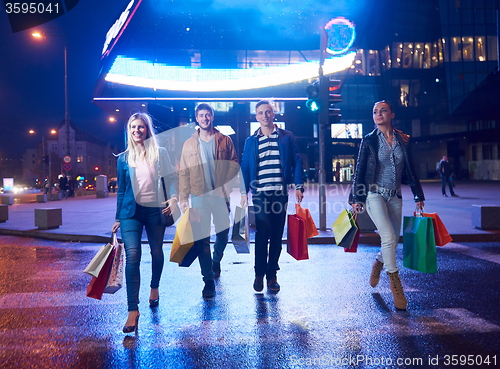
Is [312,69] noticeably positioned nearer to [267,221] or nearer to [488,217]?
Result: [488,217]

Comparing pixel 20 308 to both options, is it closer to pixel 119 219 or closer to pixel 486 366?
pixel 119 219

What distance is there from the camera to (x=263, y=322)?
3.69m

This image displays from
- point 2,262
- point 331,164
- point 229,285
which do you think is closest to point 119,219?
point 229,285

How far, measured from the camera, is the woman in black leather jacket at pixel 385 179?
4113 mm

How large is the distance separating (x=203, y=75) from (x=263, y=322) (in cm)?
2995

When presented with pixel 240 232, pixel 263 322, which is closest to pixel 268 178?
pixel 240 232

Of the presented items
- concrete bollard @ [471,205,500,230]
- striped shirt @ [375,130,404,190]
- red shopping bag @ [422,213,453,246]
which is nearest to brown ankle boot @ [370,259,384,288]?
red shopping bag @ [422,213,453,246]

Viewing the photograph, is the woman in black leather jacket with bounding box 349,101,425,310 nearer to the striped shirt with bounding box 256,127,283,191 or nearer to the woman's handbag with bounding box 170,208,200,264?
the striped shirt with bounding box 256,127,283,191

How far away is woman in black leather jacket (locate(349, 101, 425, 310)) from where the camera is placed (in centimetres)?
411

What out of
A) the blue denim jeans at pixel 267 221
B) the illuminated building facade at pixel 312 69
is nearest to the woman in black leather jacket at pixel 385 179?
the blue denim jeans at pixel 267 221

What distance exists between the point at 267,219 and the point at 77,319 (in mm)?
2113

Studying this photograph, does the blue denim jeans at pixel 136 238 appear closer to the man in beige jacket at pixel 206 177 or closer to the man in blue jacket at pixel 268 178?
the man in beige jacket at pixel 206 177

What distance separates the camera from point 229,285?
5047mm

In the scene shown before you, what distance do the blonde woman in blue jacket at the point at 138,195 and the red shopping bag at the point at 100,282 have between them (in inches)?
6.2
